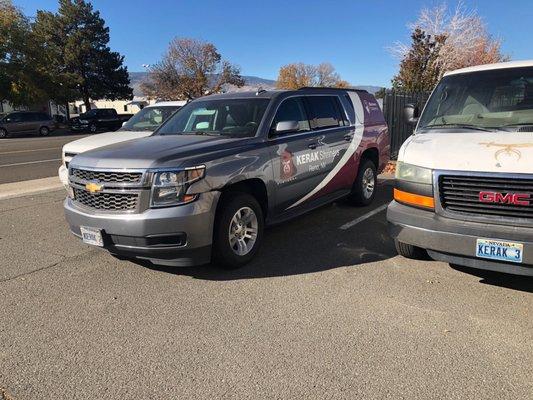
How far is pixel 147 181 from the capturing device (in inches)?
166

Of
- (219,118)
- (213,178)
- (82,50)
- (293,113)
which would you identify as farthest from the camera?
(82,50)

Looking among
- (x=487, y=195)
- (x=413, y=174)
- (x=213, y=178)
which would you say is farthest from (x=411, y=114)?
(x=213, y=178)

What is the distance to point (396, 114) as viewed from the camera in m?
12.8

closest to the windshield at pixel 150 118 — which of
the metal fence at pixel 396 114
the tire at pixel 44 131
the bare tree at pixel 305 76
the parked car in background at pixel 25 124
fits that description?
the metal fence at pixel 396 114

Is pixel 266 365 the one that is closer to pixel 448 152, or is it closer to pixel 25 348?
pixel 25 348

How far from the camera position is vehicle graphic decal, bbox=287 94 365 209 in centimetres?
617

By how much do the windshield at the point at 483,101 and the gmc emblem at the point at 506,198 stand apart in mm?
986

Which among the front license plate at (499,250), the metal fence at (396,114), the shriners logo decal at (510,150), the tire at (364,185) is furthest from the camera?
the metal fence at (396,114)

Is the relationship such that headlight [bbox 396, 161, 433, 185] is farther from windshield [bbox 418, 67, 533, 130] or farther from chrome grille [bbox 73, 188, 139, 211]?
chrome grille [bbox 73, 188, 139, 211]

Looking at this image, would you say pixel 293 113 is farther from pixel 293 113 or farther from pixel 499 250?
pixel 499 250

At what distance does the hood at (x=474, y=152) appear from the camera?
147 inches

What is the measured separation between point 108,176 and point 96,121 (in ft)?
110

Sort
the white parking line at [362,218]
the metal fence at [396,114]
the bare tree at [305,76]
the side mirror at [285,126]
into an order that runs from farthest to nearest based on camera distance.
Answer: the bare tree at [305,76], the metal fence at [396,114], the white parking line at [362,218], the side mirror at [285,126]

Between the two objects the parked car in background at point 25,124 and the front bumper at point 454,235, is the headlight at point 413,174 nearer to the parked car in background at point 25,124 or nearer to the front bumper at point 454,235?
the front bumper at point 454,235
